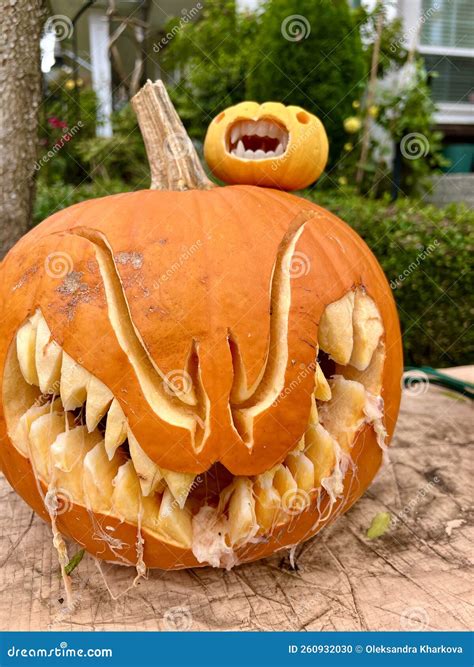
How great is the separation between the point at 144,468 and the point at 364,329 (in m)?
0.50

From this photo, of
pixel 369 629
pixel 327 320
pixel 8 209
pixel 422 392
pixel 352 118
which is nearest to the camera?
pixel 369 629

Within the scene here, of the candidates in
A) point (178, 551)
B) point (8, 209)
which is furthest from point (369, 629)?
point (8, 209)

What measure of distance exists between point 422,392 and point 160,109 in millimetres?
1324

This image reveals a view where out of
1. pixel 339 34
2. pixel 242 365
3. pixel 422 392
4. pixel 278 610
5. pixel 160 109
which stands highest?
pixel 339 34

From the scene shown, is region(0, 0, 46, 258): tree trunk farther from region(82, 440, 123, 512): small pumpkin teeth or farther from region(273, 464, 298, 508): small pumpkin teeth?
region(273, 464, 298, 508): small pumpkin teeth

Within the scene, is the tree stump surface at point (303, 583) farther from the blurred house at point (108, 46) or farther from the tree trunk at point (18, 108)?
the blurred house at point (108, 46)

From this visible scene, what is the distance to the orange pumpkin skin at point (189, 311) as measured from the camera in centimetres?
105

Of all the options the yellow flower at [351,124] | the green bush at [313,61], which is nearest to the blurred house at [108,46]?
the green bush at [313,61]

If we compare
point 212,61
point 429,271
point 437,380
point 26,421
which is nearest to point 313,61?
point 212,61

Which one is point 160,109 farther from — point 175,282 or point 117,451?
point 117,451

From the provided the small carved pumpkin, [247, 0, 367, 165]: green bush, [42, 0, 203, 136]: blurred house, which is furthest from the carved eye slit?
[42, 0, 203, 136]: blurred house

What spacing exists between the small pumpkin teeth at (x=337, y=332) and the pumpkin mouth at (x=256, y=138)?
473mm

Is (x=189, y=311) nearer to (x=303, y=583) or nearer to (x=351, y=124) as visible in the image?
(x=303, y=583)

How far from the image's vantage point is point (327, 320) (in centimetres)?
115
